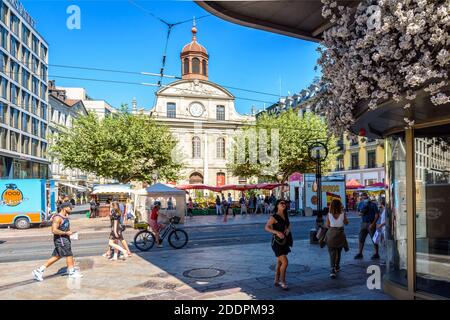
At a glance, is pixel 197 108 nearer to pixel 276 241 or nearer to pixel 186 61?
pixel 186 61

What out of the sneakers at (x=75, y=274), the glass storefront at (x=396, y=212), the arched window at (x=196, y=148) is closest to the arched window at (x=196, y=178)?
the arched window at (x=196, y=148)

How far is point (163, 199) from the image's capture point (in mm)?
22578

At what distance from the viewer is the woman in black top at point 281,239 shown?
700cm

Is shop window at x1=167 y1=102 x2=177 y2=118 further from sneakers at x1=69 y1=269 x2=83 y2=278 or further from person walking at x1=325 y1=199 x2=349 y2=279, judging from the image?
person walking at x1=325 y1=199 x2=349 y2=279

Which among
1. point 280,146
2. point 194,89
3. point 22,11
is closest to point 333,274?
point 280,146

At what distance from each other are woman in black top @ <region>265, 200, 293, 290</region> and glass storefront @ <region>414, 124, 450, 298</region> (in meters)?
2.25

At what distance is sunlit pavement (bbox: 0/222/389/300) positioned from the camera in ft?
21.9

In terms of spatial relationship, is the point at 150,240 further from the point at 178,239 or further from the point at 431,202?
the point at 431,202

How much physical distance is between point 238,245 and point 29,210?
1480cm

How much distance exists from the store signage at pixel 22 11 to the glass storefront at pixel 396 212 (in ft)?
148

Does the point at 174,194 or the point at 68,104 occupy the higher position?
the point at 68,104

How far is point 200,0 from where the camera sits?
17.4ft

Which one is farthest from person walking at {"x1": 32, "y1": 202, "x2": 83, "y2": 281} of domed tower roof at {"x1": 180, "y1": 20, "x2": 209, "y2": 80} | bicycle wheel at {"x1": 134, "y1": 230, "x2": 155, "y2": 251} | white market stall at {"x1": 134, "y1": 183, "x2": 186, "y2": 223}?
domed tower roof at {"x1": 180, "y1": 20, "x2": 209, "y2": 80}

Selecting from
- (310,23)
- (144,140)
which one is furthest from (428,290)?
(144,140)
